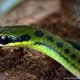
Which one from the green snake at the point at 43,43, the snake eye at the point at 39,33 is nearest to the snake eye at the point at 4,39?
the green snake at the point at 43,43

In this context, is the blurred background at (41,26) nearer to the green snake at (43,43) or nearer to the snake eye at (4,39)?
the green snake at (43,43)

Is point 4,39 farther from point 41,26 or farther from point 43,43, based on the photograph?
point 41,26

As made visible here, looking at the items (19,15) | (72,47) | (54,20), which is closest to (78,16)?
(54,20)

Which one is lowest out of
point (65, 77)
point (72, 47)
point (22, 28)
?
point (65, 77)

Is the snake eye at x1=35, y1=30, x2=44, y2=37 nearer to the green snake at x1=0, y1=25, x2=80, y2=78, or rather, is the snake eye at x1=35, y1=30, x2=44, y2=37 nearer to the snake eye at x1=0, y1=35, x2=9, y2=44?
the green snake at x1=0, y1=25, x2=80, y2=78

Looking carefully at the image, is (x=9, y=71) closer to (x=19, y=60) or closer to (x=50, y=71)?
(x=19, y=60)
